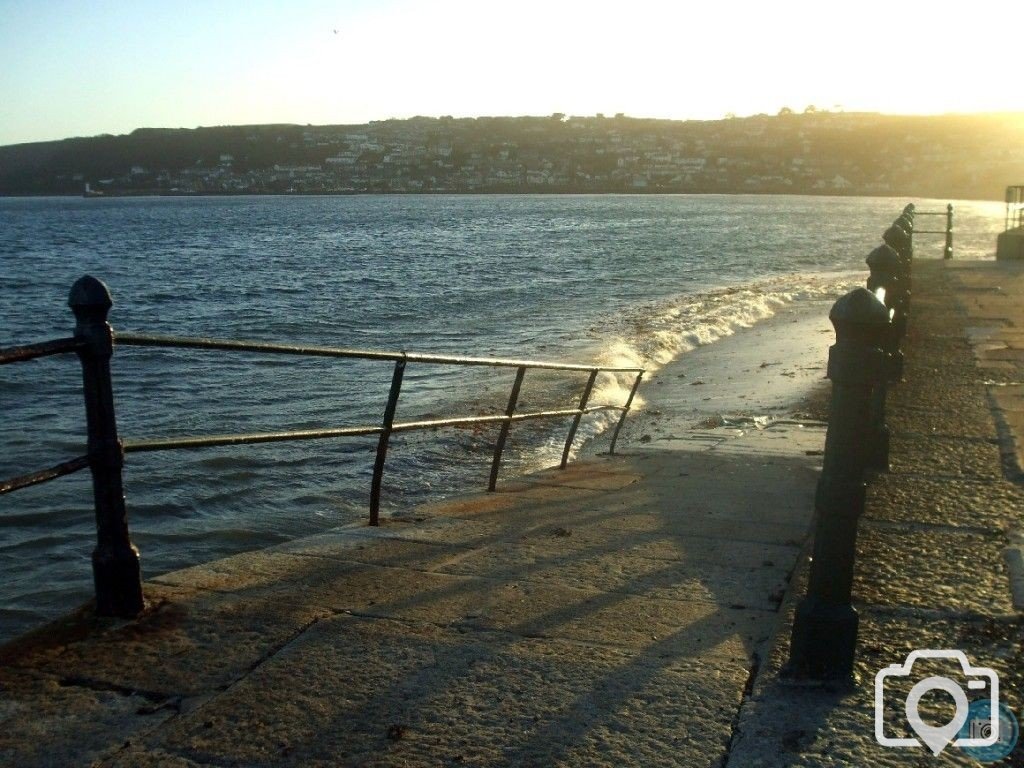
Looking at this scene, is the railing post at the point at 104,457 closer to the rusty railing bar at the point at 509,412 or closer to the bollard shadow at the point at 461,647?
the bollard shadow at the point at 461,647

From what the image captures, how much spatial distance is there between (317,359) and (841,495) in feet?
55.1

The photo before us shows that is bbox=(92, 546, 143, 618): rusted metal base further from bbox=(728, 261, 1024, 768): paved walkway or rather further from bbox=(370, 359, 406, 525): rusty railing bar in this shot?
bbox=(728, 261, 1024, 768): paved walkway

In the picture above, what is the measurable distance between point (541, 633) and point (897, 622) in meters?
1.29

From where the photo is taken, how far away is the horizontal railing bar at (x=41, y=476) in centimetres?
366

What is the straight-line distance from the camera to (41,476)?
3764 mm

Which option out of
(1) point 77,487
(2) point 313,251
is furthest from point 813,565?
(2) point 313,251

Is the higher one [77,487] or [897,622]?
[897,622]

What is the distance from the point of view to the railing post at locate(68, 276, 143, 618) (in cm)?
382

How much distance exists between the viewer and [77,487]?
10578mm

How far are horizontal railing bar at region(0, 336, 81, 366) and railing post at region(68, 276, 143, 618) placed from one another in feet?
0.14

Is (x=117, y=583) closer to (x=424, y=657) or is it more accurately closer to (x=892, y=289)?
(x=424, y=657)

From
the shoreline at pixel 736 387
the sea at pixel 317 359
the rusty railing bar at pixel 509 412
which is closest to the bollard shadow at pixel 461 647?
the rusty railing bar at pixel 509 412

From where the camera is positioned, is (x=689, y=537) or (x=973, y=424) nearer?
(x=689, y=537)

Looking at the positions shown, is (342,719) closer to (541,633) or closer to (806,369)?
(541,633)
